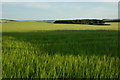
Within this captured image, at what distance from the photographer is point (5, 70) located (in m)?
2.87

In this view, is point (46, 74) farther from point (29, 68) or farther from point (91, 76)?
point (91, 76)

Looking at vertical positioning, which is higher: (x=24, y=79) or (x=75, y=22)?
(x=75, y=22)

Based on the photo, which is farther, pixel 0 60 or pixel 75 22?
pixel 75 22

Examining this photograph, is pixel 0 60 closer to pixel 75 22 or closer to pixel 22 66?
pixel 22 66

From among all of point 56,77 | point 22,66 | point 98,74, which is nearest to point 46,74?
point 56,77

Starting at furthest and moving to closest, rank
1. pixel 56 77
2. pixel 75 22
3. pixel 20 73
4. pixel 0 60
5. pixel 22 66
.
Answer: pixel 75 22 < pixel 0 60 < pixel 22 66 < pixel 20 73 < pixel 56 77

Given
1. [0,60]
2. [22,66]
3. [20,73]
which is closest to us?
[20,73]

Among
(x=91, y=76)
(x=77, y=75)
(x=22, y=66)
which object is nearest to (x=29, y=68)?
(x=22, y=66)

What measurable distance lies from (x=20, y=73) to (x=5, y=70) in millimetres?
307

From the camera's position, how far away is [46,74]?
262cm

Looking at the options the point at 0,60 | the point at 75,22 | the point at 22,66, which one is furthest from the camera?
the point at 75,22

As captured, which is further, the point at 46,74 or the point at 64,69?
the point at 64,69

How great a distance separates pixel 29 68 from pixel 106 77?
1330 mm

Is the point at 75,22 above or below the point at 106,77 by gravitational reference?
above
